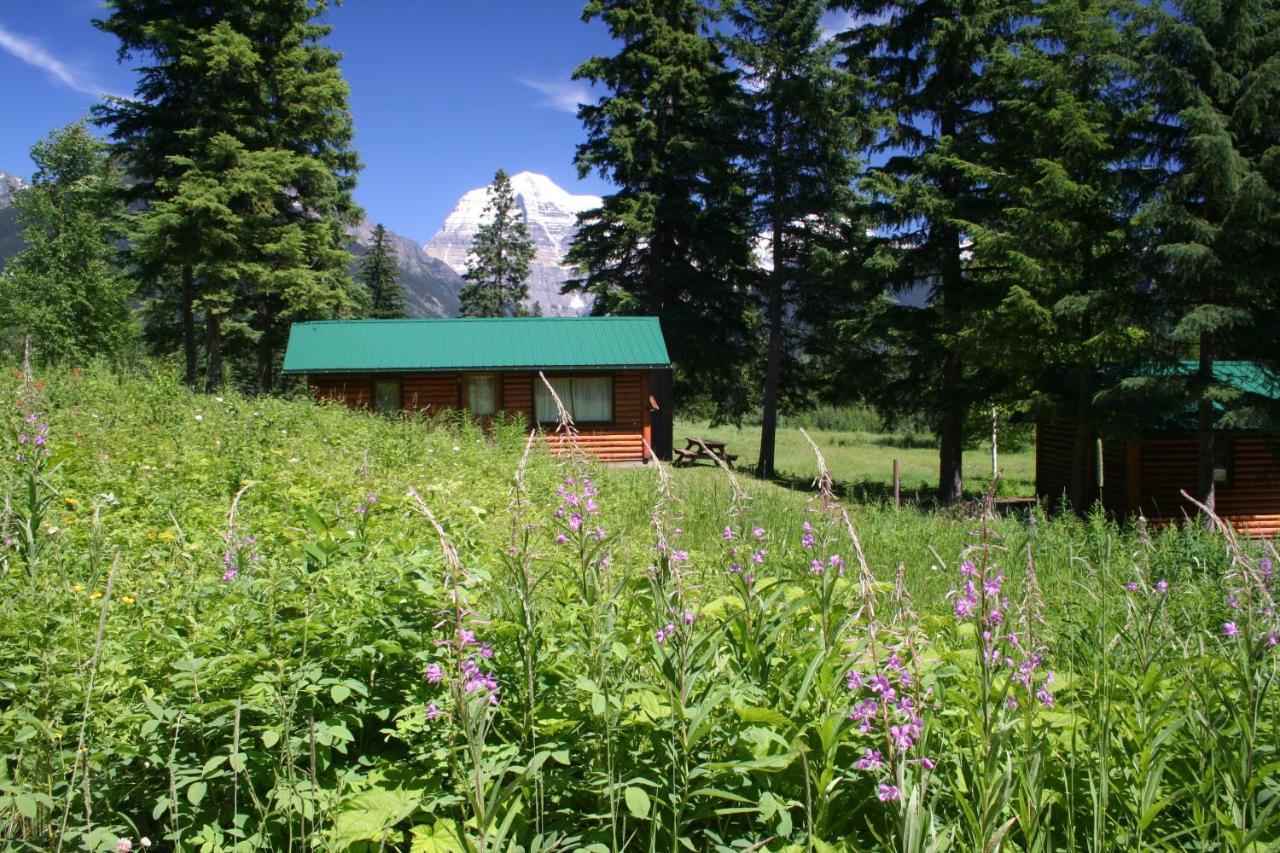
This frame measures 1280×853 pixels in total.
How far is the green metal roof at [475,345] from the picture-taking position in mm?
20281

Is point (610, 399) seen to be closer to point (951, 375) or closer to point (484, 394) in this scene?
point (484, 394)

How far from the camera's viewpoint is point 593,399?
21.4m

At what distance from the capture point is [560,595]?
10.7 ft

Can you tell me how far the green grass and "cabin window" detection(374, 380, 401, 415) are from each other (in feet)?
38.2

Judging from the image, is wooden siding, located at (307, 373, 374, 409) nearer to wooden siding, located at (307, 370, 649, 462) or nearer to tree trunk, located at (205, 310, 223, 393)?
wooden siding, located at (307, 370, 649, 462)

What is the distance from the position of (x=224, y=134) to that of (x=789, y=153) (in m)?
16.7

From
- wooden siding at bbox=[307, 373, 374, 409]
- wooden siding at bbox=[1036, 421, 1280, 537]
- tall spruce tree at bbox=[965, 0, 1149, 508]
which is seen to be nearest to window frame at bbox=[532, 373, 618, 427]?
wooden siding at bbox=[307, 373, 374, 409]

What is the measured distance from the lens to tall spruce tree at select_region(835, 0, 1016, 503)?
19.3m

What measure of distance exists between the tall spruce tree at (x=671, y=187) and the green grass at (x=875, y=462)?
5.87m

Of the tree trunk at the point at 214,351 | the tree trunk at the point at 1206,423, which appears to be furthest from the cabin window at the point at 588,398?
the tree trunk at the point at 1206,423

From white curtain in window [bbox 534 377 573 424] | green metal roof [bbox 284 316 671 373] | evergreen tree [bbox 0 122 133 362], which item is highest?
evergreen tree [bbox 0 122 133 362]

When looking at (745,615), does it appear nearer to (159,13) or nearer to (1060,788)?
(1060,788)

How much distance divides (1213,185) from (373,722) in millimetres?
16657

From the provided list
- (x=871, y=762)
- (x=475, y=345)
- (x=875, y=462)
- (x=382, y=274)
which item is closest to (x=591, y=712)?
(x=871, y=762)
